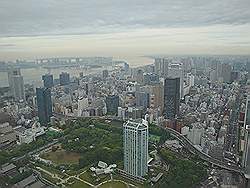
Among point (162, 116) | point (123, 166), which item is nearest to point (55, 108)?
point (162, 116)

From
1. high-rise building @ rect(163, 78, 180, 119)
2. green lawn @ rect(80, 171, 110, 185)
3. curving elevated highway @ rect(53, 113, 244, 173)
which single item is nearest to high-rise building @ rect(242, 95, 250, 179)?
curving elevated highway @ rect(53, 113, 244, 173)

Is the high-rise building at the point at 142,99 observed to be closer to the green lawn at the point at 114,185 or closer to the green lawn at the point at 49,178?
the green lawn at the point at 114,185

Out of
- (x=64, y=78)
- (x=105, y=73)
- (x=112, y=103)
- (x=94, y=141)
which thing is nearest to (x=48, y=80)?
(x=64, y=78)

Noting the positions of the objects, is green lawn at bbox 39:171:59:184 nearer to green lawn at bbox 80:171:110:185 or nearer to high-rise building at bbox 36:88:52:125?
green lawn at bbox 80:171:110:185

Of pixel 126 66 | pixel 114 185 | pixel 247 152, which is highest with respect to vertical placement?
pixel 126 66

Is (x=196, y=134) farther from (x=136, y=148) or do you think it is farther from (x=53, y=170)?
(x=53, y=170)

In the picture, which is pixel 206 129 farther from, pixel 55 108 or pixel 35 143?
pixel 55 108

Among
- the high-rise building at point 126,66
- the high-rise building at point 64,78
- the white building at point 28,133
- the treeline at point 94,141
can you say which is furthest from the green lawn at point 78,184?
the high-rise building at point 64,78
